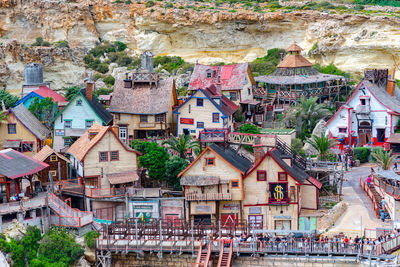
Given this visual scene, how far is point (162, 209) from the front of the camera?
56.2 meters

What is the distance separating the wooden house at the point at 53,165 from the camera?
5947 cm

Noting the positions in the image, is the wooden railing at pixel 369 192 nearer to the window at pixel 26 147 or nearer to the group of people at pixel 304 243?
the group of people at pixel 304 243

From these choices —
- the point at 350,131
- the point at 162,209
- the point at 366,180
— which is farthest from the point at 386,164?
the point at 162,209

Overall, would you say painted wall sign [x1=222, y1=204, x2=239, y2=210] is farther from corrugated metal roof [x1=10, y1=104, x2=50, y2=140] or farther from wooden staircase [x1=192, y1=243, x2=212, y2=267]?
corrugated metal roof [x1=10, y1=104, x2=50, y2=140]

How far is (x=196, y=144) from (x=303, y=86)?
2280 centimetres

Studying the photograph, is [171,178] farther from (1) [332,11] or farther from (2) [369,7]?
(2) [369,7]

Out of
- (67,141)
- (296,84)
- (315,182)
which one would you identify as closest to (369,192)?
(315,182)

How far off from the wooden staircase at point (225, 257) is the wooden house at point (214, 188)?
5898 millimetres

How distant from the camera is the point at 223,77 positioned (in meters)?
78.4

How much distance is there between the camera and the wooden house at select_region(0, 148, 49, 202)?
175 ft

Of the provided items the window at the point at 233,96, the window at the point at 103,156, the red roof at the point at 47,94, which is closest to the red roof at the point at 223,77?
the window at the point at 233,96

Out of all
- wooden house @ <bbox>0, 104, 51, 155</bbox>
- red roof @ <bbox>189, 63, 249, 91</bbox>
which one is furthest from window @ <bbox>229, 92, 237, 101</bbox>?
wooden house @ <bbox>0, 104, 51, 155</bbox>

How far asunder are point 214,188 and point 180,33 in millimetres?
54850

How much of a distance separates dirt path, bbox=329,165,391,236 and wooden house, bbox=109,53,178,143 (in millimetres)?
18644
